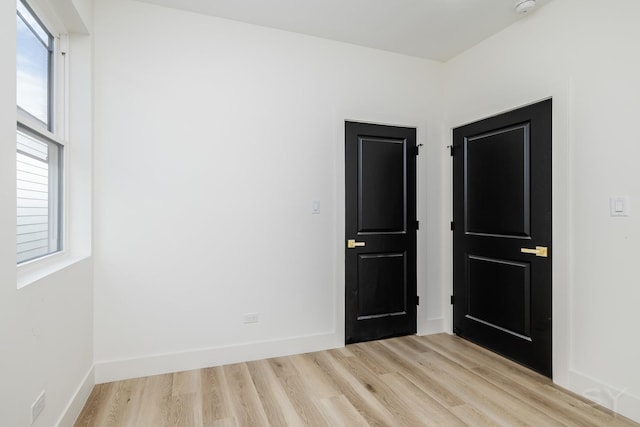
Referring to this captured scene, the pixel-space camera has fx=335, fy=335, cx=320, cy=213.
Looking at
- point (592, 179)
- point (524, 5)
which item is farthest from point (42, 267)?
point (524, 5)

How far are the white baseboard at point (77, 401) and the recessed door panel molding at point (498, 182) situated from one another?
330cm

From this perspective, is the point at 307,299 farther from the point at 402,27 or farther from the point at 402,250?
the point at 402,27

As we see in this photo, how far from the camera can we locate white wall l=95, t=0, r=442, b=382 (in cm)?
250

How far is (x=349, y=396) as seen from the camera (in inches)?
Answer: 89.3

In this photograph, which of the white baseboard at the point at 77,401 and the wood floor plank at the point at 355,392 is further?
the wood floor plank at the point at 355,392

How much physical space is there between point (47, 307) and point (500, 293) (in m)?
3.19

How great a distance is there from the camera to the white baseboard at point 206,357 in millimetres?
2471

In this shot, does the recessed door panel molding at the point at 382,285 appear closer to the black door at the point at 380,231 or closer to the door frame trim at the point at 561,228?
the black door at the point at 380,231

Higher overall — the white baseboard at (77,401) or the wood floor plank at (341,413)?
the white baseboard at (77,401)

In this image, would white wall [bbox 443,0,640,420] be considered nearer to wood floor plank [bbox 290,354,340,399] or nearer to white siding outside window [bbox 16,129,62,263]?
wood floor plank [bbox 290,354,340,399]

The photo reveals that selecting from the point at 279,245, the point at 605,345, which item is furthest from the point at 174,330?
A: the point at 605,345

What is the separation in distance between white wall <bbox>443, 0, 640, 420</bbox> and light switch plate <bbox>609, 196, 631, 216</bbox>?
0.03 metres

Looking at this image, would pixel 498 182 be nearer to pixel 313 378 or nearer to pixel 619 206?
pixel 619 206

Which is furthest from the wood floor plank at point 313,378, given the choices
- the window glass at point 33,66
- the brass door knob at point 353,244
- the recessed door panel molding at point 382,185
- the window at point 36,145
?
the window glass at point 33,66
